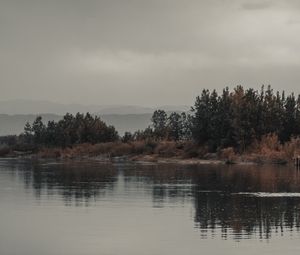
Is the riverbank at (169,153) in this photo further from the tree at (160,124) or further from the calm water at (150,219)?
the calm water at (150,219)

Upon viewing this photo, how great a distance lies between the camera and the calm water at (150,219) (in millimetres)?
29031

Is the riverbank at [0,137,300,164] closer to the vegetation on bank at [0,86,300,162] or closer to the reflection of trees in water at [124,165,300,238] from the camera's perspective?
the vegetation on bank at [0,86,300,162]

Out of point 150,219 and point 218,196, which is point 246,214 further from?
point 218,196

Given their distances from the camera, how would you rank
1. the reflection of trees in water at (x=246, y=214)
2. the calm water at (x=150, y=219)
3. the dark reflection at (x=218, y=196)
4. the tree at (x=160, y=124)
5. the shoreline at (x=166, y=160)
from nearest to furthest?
the calm water at (x=150, y=219) → the reflection of trees in water at (x=246, y=214) → the dark reflection at (x=218, y=196) → the shoreline at (x=166, y=160) → the tree at (x=160, y=124)

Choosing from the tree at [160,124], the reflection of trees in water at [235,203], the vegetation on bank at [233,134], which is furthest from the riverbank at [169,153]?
the reflection of trees in water at [235,203]

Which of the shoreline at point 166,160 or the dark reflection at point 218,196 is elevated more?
the shoreline at point 166,160

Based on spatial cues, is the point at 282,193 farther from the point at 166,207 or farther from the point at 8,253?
the point at 8,253

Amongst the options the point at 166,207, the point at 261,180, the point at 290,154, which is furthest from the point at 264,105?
the point at 166,207

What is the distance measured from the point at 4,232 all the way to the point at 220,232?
1010 cm

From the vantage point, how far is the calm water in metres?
29.0

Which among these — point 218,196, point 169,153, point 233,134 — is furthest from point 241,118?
point 218,196

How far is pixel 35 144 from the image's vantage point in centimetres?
18162

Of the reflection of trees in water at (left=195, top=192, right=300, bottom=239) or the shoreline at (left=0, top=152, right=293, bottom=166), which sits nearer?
the reflection of trees in water at (left=195, top=192, right=300, bottom=239)

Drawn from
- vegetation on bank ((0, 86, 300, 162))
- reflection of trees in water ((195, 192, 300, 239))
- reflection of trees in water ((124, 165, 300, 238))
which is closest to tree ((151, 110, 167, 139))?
vegetation on bank ((0, 86, 300, 162))
